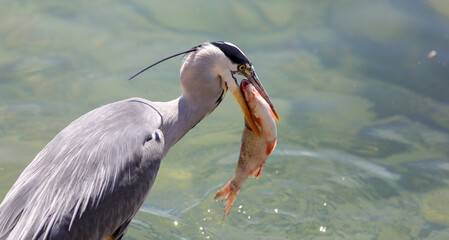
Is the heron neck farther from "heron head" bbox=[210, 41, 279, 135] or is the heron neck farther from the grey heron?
"heron head" bbox=[210, 41, 279, 135]

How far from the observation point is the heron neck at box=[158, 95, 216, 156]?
4258 millimetres

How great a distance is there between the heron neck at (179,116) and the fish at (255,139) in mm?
405

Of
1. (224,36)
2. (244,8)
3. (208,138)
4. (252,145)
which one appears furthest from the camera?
(244,8)

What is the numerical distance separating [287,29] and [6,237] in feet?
15.4

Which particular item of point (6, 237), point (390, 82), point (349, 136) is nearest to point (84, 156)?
point (6, 237)

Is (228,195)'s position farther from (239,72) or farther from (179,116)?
(239,72)

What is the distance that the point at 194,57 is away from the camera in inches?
162

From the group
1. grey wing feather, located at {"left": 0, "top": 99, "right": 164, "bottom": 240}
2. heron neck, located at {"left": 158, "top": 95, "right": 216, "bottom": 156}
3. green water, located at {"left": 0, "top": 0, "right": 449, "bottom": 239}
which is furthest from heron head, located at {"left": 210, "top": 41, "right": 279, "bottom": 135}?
green water, located at {"left": 0, "top": 0, "right": 449, "bottom": 239}

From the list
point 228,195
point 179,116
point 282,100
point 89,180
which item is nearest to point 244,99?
point 179,116

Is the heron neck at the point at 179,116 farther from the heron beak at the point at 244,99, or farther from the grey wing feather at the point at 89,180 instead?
the heron beak at the point at 244,99

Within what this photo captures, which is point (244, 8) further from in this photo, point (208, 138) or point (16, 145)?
point (16, 145)

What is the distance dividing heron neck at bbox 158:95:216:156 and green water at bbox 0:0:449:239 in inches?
31.7

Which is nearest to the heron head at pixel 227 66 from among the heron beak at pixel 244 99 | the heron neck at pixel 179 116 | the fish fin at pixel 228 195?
the heron beak at pixel 244 99

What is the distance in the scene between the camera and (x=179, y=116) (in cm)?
427
